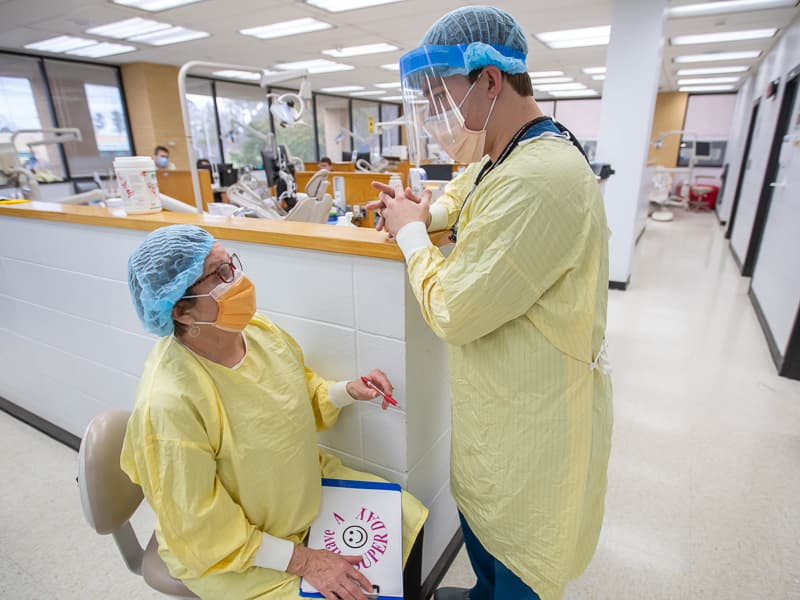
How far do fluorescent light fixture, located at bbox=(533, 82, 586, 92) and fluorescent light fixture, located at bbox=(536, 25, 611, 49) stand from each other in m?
3.65

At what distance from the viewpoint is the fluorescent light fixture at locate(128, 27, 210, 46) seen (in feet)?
17.2

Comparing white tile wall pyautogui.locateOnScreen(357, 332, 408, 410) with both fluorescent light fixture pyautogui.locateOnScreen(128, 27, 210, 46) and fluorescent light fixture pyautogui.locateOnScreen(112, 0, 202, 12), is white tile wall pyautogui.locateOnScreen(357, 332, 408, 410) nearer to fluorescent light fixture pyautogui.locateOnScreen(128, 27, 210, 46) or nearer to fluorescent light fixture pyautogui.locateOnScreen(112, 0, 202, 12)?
fluorescent light fixture pyautogui.locateOnScreen(112, 0, 202, 12)

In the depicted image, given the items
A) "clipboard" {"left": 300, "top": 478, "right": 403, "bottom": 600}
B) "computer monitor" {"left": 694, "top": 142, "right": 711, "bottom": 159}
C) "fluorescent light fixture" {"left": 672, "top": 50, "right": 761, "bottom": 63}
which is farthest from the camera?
"computer monitor" {"left": 694, "top": 142, "right": 711, "bottom": 159}

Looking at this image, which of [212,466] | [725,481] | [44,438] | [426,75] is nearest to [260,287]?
[212,466]

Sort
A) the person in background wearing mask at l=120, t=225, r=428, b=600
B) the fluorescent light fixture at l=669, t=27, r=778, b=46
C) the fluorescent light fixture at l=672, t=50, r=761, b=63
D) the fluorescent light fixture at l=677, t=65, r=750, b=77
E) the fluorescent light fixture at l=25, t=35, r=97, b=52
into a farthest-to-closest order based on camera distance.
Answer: the fluorescent light fixture at l=677, t=65, r=750, b=77 < the fluorescent light fixture at l=672, t=50, r=761, b=63 < the fluorescent light fixture at l=25, t=35, r=97, b=52 < the fluorescent light fixture at l=669, t=27, r=778, b=46 < the person in background wearing mask at l=120, t=225, r=428, b=600

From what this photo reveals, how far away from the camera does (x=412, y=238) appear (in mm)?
849

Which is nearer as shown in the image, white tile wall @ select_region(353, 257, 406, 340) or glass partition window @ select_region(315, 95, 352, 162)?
white tile wall @ select_region(353, 257, 406, 340)

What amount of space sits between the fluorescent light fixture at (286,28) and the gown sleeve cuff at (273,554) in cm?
514

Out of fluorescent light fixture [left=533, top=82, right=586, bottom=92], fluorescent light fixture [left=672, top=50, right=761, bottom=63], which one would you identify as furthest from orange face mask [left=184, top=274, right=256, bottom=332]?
fluorescent light fixture [left=533, top=82, right=586, bottom=92]

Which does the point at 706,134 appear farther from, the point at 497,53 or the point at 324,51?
the point at 497,53

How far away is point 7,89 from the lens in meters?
6.12

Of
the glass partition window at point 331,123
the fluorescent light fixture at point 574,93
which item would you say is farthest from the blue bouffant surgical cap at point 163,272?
the fluorescent light fixture at point 574,93

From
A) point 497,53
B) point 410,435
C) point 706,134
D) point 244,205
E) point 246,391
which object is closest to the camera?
point 497,53

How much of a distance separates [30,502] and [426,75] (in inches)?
88.8
